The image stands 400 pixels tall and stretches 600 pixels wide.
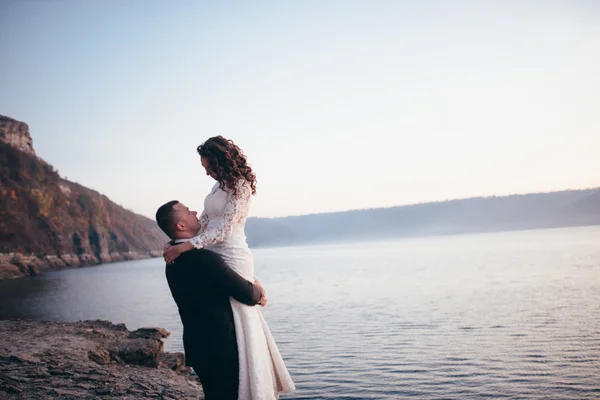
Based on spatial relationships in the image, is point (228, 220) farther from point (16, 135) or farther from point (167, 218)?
point (16, 135)

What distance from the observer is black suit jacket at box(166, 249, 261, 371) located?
3.30 m

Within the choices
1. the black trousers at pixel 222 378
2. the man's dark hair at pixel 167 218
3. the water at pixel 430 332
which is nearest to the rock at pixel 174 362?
the water at pixel 430 332

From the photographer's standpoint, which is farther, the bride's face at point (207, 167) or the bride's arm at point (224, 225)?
the bride's face at point (207, 167)

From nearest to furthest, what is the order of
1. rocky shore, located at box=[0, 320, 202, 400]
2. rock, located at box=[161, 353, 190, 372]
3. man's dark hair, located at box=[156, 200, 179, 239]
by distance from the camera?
man's dark hair, located at box=[156, 200, 179, 239]
rocky shore, located at box=[0, 320, 202, 400]
rock, located at box=[161, 353, 190, 372]

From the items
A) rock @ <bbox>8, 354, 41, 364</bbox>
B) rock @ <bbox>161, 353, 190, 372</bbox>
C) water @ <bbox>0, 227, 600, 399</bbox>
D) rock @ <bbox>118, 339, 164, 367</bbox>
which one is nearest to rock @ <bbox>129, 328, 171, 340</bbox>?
water @ <bbox>0, 227, 600, 399</bbox>

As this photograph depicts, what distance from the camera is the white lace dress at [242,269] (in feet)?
11.2

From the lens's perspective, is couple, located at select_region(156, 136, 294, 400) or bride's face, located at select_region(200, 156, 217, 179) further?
bride's face, located at select_region(200, 156, 217, 179)

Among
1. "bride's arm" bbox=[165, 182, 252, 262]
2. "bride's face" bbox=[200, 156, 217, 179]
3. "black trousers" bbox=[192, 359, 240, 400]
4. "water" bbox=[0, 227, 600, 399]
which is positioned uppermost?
"bride's face" bbox=[200, 156, 217, 179]

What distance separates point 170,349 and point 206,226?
1382 centimetres

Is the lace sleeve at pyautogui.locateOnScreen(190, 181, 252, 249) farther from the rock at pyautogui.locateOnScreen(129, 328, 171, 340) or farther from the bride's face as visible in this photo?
the rock at pyautogui.locateOnScreen(129, 328, 171, 340)

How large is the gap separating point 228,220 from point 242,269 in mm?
368

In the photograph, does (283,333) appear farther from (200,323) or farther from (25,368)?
(200,323)

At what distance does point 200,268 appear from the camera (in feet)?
10.8

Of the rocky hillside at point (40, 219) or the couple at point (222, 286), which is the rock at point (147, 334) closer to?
the couple at point (222, 286)
